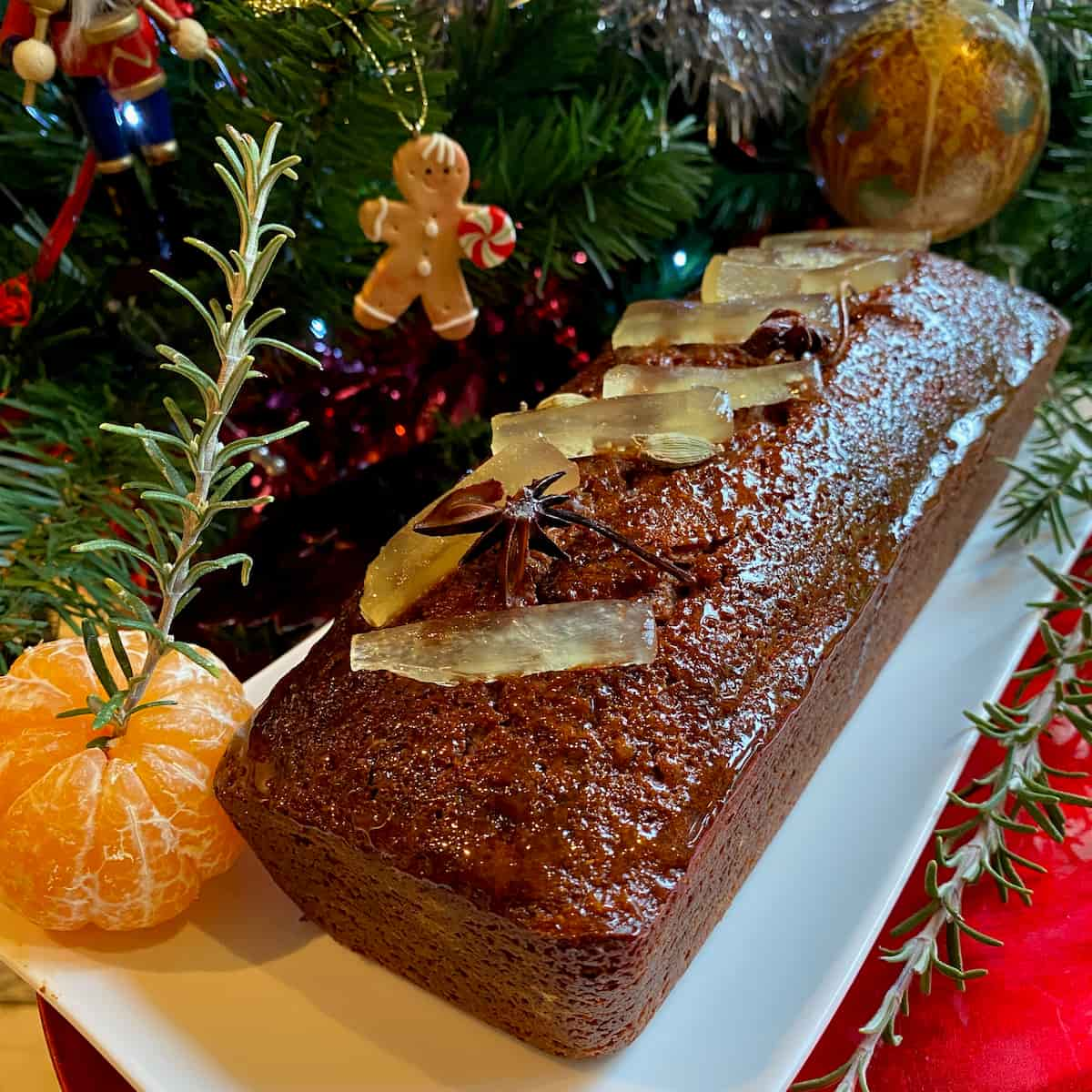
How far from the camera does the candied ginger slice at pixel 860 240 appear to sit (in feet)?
5.57

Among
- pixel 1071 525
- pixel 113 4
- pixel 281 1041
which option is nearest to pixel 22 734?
pixel 281 1041

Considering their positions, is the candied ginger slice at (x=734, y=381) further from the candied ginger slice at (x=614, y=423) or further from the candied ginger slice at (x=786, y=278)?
the candied ginger slice at (x=786, y=278)

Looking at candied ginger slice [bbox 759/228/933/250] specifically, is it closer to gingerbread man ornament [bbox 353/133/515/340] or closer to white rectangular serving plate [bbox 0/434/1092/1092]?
gingerbread man ornament [bbox 353/133/515/340]

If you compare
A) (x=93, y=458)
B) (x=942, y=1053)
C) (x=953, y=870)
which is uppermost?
(x=93, y=458)

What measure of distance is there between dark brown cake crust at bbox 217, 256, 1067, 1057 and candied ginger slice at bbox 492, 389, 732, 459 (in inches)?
1.2

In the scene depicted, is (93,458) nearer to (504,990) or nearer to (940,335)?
Result: (504,990)

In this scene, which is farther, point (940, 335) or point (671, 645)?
point (940, 335)

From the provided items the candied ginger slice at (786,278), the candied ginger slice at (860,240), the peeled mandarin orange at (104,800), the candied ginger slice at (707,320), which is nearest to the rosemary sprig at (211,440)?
the peeled mandarin orange at (104,800)

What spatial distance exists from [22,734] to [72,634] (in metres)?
0.32

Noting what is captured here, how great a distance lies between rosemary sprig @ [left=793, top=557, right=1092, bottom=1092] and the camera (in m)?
0.97

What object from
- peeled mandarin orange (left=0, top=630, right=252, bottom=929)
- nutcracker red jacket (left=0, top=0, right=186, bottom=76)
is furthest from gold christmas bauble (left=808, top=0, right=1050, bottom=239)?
peeled mandarin orange (left=0, top=630, right=252, bottom=929)

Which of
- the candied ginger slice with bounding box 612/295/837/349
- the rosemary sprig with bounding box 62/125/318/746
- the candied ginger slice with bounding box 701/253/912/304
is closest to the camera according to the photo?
the rosemary sprig with bounding box 62/125/318/746

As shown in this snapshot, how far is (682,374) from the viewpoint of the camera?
132 cm

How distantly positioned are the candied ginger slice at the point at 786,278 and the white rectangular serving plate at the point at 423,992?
732 millimetres
